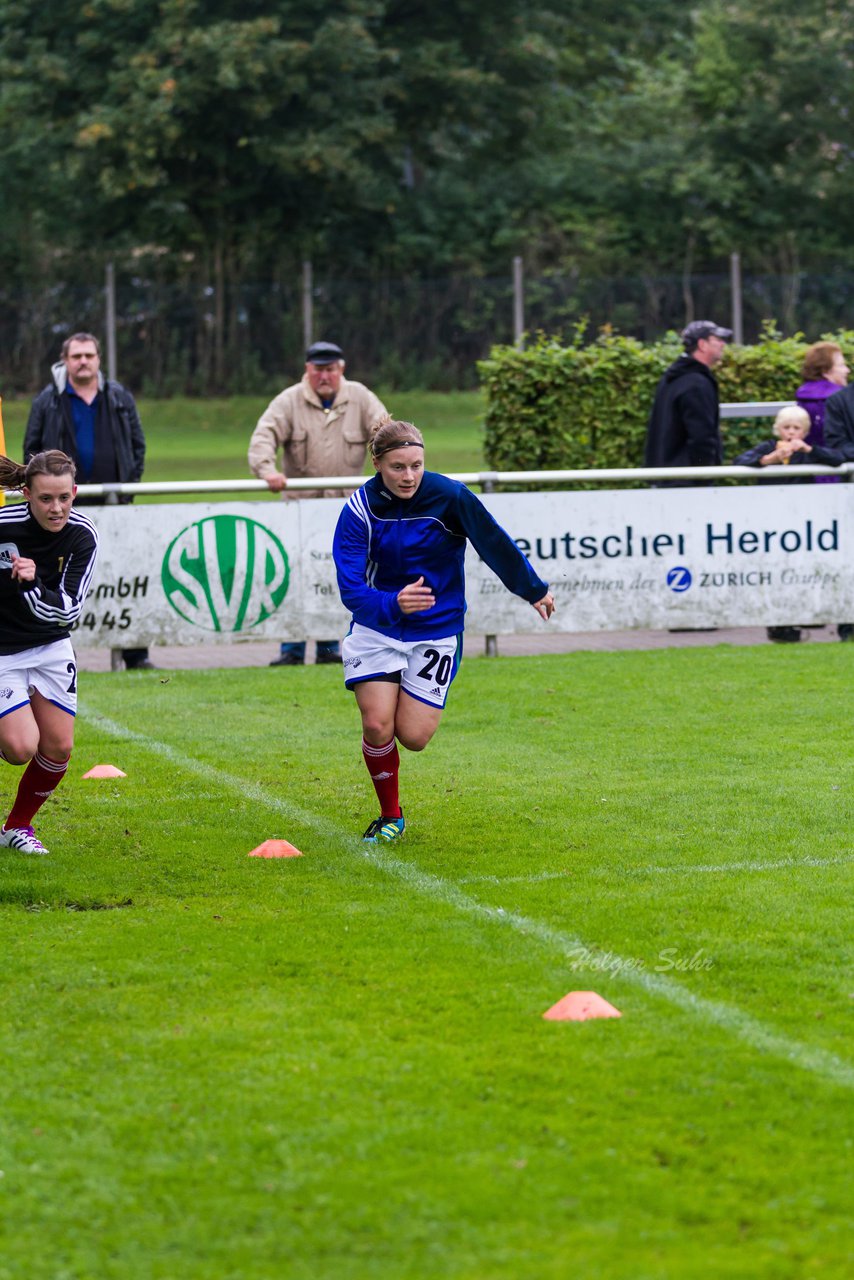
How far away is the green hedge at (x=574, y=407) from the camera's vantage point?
1495 cm

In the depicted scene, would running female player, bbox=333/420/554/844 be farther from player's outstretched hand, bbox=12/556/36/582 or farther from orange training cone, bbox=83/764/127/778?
orange training cone, bbox=83/764/127/778

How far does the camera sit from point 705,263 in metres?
41.5

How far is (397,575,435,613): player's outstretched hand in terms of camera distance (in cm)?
682

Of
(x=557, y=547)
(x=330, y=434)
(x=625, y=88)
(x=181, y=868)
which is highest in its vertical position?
(x=625, y=88)

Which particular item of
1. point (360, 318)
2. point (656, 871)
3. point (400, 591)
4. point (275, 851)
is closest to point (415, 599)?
point (400, 591)

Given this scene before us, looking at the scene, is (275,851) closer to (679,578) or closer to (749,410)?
(679,578)

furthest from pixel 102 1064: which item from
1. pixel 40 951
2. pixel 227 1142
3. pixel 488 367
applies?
pixel 488 367

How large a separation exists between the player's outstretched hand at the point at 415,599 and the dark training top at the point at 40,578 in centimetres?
122

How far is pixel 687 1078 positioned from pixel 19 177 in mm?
40771

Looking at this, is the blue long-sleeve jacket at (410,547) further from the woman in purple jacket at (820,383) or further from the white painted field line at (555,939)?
the woman in purple jacket at (820,383)

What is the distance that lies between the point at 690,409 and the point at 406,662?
6.19m

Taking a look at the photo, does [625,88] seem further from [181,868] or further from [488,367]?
[181,868]

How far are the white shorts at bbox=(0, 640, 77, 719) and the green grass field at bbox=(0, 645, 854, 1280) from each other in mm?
601

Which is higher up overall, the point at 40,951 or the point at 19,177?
the point at 19,177
